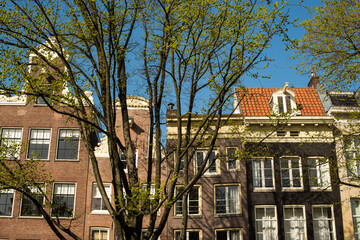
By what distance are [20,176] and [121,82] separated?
4454mm

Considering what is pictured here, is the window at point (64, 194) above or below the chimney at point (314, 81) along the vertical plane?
below

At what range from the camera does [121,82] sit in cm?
1323

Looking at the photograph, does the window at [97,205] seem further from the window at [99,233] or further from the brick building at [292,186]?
the brick building at [292,186]

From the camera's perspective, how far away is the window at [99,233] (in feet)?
73.4

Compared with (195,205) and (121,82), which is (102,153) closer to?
(195,205)

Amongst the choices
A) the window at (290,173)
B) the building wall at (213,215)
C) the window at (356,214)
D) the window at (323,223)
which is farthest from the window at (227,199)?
the window at (356,214)

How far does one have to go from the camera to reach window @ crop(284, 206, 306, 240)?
22688 millimetres

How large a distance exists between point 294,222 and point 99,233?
34.5ft

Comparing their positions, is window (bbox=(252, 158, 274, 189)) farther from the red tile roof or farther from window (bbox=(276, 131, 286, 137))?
the red tile roof

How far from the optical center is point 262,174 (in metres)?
23.7

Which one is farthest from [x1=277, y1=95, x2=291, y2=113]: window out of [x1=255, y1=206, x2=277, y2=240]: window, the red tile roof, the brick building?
[x1=255, y1=206, x2=277, y2=240]: window

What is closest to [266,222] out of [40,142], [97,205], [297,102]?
[297,102]

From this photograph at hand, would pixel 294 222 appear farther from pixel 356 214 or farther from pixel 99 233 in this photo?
pixel 99 233

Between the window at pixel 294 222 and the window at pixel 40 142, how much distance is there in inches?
543
